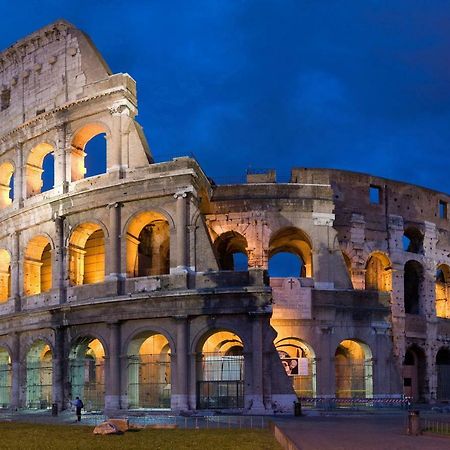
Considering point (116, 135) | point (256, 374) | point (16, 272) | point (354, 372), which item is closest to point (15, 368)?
point (16, 272)

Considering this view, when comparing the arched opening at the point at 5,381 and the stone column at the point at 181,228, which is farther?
the arched opening at the point at 5,381

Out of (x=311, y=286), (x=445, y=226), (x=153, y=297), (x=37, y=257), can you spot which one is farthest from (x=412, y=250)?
(x=37, y=257)

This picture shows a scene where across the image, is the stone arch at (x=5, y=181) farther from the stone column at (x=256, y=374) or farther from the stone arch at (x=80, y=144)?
A: the stone column at (x=256, y=374)

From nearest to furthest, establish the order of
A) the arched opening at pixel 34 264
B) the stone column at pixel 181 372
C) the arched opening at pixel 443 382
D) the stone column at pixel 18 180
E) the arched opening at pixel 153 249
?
the stone column at pixel 181 372 < the arched opening at pixel 153 249 < the arched opening at pixel 34 264 < the stone column at pixel 18 180 < the arched opening at pixel 443 382

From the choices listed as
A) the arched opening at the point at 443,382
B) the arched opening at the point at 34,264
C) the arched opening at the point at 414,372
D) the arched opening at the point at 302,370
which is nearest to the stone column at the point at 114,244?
the arched opening at the point at 34,264

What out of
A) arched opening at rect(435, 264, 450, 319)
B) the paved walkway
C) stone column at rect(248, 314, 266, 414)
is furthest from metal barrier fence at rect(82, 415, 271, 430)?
arched opening at rect(435, 264, 450, 319)

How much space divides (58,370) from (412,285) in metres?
17.6

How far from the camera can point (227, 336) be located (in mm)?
29672

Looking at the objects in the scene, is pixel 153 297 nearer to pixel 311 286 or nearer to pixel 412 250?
pixel 311 286

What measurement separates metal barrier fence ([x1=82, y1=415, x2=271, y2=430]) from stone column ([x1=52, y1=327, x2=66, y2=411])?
4.21 metres

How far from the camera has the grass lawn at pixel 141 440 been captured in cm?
1456

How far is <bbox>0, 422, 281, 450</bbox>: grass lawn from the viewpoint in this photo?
14.6 meters

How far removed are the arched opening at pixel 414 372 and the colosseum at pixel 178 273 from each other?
7cm

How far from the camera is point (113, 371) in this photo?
2658 centimetres
